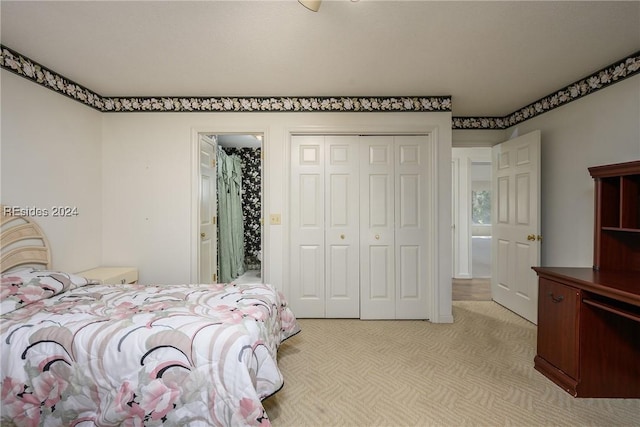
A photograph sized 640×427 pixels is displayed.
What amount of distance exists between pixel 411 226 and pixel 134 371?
9.33 ft

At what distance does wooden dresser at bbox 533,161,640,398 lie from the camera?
195 centimetres

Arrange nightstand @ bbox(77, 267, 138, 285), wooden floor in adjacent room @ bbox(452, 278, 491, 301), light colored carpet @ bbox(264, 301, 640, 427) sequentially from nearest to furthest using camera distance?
light colored carpet @ bbox(264, 301, 640, 427), nightstand @ bbox(77, 267, 138, 285), wooden floor in adjacent room @ bbox(452, 278, 491, 301)

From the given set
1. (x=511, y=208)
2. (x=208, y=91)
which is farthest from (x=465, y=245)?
(x=208, y=91)

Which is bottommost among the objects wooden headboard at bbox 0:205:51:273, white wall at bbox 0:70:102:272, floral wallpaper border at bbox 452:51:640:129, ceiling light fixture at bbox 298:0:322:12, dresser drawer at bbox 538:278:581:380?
dresser drawer at bbox 538:278:581:380

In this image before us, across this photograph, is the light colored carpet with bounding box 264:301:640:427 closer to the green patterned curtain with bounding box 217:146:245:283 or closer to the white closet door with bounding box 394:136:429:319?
the white closet door with bounding box 394:136:429:319

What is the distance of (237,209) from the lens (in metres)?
5.64

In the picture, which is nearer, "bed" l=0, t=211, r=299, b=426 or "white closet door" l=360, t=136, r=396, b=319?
"bed" l=0, t=211, r=299, b=426

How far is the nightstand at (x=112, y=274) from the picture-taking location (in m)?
2.81

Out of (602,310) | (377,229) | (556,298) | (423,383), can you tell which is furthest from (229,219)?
(602,310)

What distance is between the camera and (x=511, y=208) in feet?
11.8

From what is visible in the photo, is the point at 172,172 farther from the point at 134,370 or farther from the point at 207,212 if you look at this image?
the point at 134,370

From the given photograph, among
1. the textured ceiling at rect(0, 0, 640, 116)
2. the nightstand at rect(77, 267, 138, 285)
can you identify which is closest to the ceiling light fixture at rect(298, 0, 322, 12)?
the textured ceiling at rect(0, 0, 640, 116)

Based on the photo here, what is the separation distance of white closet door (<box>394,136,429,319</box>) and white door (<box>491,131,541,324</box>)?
44.4 inches

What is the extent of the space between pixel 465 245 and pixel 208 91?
505 centimetres
